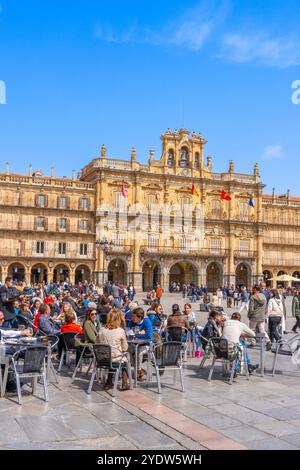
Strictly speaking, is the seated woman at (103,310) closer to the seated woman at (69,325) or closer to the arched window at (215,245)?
the seated woman at (69,325)

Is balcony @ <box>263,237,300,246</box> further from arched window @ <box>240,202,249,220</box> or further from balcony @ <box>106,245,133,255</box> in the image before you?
balcony @ <box>106,245,133,255</box>

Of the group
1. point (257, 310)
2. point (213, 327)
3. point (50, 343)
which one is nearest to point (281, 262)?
point (257, 310)

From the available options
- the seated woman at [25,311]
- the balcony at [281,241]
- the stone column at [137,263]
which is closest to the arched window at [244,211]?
the balcony at [281,241]

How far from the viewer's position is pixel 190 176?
51656 mm

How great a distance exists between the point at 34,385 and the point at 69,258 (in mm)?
39713

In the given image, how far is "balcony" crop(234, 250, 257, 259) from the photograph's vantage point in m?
53.0

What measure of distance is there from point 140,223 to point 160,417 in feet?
140

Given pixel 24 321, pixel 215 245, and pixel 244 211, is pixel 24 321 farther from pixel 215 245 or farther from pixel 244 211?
pixel 244 211

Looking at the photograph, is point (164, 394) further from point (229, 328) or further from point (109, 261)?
point (109, 261)

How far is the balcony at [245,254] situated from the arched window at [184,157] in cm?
1080

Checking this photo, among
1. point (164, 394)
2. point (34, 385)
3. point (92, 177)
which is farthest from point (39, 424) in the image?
point (92, 177)

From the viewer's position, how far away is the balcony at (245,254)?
53.0 metres

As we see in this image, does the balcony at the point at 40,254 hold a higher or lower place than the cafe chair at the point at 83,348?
higher
